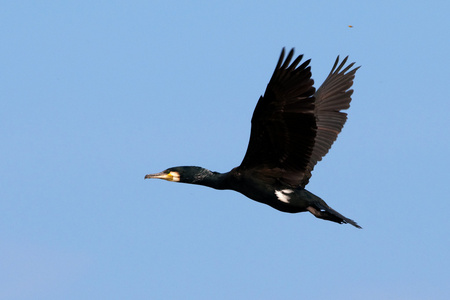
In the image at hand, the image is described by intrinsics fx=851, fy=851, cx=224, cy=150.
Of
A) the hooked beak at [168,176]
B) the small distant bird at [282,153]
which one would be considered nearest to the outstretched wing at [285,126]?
the small distant bird at [282,153]

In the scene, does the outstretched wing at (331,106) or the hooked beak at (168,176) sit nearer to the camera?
the hooked beak at (168,176)

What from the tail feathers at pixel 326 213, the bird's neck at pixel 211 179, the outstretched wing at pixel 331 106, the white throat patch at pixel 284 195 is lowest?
the tail feathers at pixel 326 213

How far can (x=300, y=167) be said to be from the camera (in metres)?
10.4

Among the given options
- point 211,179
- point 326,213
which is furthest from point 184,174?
point 326,213

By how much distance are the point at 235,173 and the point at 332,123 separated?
7.81ft

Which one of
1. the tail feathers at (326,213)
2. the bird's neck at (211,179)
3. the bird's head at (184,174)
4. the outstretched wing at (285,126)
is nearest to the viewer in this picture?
the outstretched wing at (285,126)

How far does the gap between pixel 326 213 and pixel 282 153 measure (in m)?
0.98

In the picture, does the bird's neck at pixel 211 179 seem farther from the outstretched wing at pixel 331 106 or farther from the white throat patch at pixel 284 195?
the outstretched wing at pixel 331 106

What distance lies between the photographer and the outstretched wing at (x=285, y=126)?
923 cm

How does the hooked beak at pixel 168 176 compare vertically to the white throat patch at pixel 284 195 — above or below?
above

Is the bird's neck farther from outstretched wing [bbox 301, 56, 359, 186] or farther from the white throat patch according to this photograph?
outstretched wing [bbox 301, 56, 359, 186]

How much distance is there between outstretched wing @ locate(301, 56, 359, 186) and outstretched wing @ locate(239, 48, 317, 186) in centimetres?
149

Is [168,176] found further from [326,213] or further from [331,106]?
[331,106]

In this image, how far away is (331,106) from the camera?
12.7m
